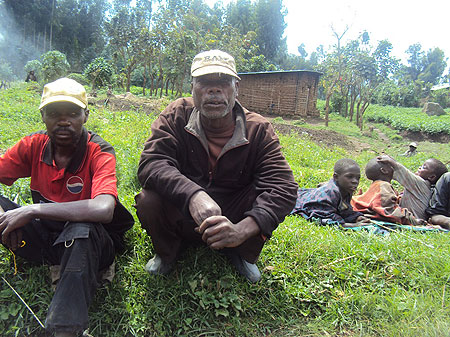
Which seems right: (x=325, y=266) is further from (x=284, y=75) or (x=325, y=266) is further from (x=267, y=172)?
(x=284, y=75)

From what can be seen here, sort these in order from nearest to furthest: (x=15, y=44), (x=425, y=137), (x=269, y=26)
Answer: (x=425, y=137) → (x=15, y=44) → (x=269, y=26)

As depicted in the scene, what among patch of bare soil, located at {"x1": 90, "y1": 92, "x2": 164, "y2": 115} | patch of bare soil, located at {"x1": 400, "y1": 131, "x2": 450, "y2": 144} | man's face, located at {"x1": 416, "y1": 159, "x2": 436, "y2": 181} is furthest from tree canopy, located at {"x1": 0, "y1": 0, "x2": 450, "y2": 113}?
man's face, located at {"x1": 416, "y1": 159, "x2": 436, "y2": 181}

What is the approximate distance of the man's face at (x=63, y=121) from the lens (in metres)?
2.18

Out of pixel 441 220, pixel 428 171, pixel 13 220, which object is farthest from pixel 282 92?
pixel 13 220

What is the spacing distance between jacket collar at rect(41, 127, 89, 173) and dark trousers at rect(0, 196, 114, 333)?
0.38m

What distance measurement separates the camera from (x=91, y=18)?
46.3m

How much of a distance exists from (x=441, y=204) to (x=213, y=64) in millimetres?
3704

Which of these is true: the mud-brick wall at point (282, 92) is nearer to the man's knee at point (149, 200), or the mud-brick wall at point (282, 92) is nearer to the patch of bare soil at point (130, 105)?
the patch of bare soil at point (130, 105)

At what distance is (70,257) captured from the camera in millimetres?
1831

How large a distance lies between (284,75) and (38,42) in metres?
35.8

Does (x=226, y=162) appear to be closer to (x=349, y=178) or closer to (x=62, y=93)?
(x=62, y=93)

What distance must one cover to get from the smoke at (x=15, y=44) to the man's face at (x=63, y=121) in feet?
122

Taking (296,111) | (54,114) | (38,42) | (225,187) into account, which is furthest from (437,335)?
(38,42)

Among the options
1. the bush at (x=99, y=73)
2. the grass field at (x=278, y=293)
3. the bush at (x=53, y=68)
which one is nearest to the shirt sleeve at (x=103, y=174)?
the grass field at (x=278, y=293)
